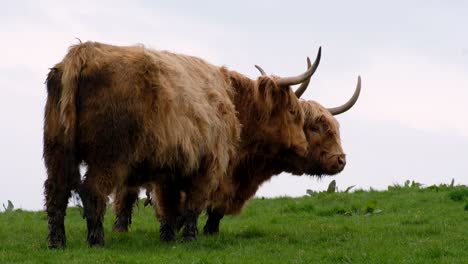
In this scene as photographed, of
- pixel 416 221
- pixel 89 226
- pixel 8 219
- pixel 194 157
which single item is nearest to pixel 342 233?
pixel 416 221

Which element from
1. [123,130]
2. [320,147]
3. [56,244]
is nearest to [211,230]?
[320,147]

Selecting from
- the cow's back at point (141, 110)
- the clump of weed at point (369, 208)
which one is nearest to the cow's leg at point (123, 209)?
the cow's back at point (141, 110)

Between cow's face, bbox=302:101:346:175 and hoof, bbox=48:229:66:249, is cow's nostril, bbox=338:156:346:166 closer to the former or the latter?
cow's face, bbox=302:101:346:175

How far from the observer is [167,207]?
1110 centimetres

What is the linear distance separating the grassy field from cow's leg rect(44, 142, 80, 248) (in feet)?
0.82

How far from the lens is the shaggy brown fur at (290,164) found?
1196cm

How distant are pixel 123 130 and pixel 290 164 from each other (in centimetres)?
372

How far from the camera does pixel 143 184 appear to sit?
10305 millimetres

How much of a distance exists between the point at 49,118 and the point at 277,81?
3745 millimetres

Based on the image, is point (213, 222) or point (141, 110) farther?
point (213, 222)

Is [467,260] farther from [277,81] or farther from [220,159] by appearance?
[277,81]

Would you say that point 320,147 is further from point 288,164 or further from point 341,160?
point 288,164

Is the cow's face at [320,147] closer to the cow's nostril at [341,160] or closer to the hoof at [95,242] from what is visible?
the cow's nostril at [341,160]

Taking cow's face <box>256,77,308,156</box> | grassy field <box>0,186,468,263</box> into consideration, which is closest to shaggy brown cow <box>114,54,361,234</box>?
cow's face <box>256,77,308,156</box>
